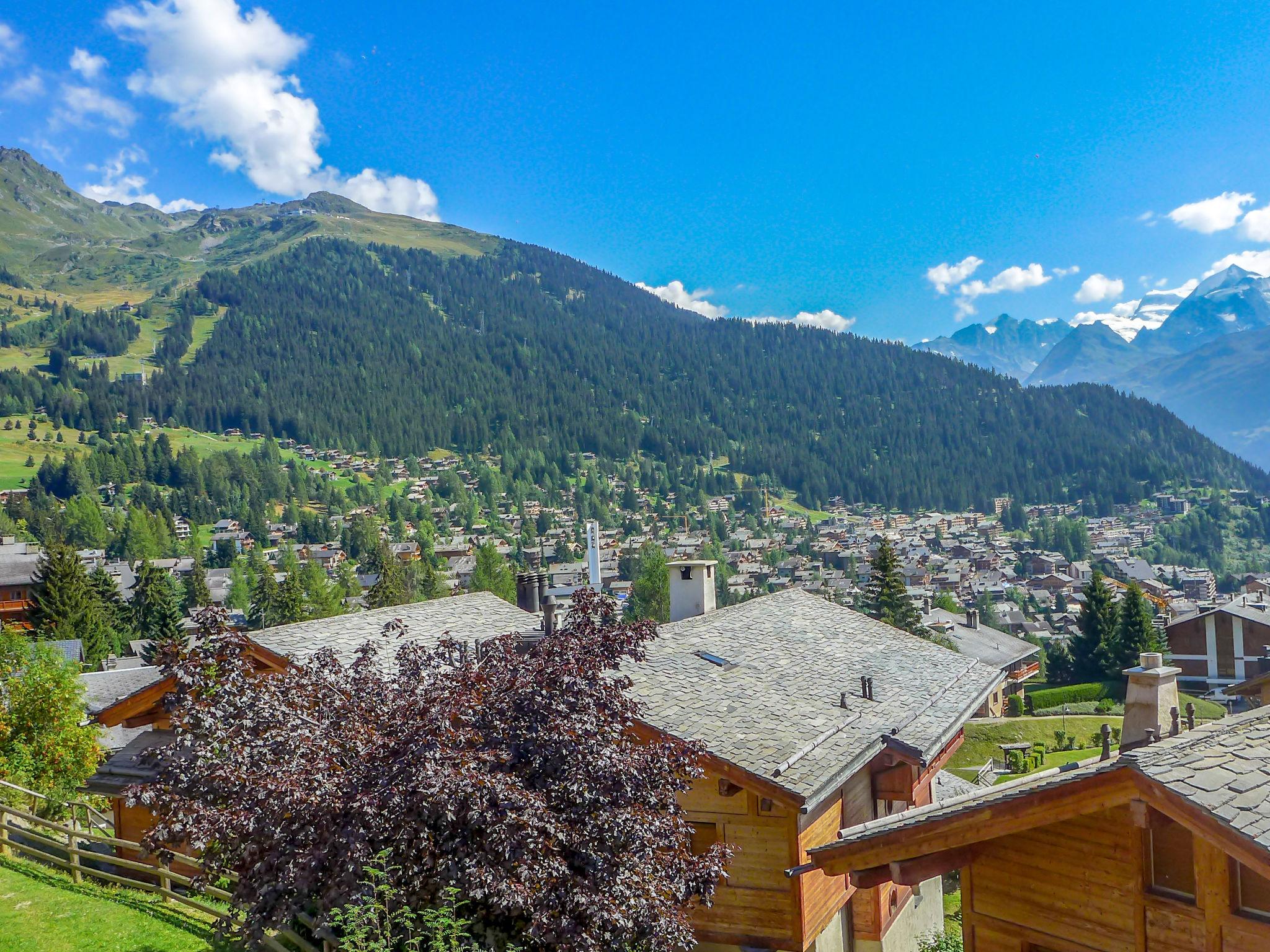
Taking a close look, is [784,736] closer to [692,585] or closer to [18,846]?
[692,585]

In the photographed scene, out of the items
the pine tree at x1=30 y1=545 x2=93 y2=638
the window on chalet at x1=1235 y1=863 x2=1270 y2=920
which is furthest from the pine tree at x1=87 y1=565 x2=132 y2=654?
the window on chalet at x1=1235 y1=863 x2=1270 y2=920

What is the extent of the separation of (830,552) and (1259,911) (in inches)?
7417

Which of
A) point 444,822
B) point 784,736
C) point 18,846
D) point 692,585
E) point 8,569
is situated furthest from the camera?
point 8,569

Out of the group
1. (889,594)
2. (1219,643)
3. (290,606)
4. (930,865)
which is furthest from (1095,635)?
(290,606)

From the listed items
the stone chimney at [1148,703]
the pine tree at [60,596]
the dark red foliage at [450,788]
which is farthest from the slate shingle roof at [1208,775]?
the pine tree at [60,596]

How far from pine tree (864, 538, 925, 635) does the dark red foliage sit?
61.1 meters

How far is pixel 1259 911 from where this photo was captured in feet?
22.5

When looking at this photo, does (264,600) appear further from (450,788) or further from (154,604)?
(450,788)

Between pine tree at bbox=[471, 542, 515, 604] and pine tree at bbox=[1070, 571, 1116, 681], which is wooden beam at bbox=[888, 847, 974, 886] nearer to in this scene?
pine tree at bbox=[1070, 571, 1116, 681]

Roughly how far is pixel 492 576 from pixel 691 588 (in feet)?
278

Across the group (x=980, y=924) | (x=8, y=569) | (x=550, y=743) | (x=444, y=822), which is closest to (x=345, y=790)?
(x=444, y=822)

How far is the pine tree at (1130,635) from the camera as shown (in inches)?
2376

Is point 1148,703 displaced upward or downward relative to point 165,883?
upward

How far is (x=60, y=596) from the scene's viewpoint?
217 feet
